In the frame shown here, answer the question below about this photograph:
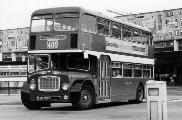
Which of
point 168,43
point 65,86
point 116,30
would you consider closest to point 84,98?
point 65,86

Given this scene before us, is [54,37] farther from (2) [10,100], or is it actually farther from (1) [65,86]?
(2) [10,100]

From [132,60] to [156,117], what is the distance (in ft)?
39.9

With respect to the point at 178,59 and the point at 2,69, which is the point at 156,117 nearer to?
the point at 2,69

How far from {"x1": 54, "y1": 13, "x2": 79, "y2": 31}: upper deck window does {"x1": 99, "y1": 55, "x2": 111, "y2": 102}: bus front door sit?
2.20m

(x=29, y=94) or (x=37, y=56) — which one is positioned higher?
(x=37, y=56)

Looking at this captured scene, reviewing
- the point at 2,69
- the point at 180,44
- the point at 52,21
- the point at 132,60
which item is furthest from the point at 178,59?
the point at 52,21

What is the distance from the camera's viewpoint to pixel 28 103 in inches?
736

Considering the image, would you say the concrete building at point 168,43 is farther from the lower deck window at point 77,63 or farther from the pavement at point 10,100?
the lower deck window at point 77,63

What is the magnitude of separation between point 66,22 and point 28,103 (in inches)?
138

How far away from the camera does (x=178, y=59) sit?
2496 inches

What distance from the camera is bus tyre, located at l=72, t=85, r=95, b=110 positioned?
17797mm

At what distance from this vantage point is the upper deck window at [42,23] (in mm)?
18938

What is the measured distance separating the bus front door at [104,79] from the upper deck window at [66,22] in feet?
7.21

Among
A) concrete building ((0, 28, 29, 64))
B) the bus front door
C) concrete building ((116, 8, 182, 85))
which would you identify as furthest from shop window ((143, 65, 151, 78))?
concrete building ((0, 28, 29, 64))
